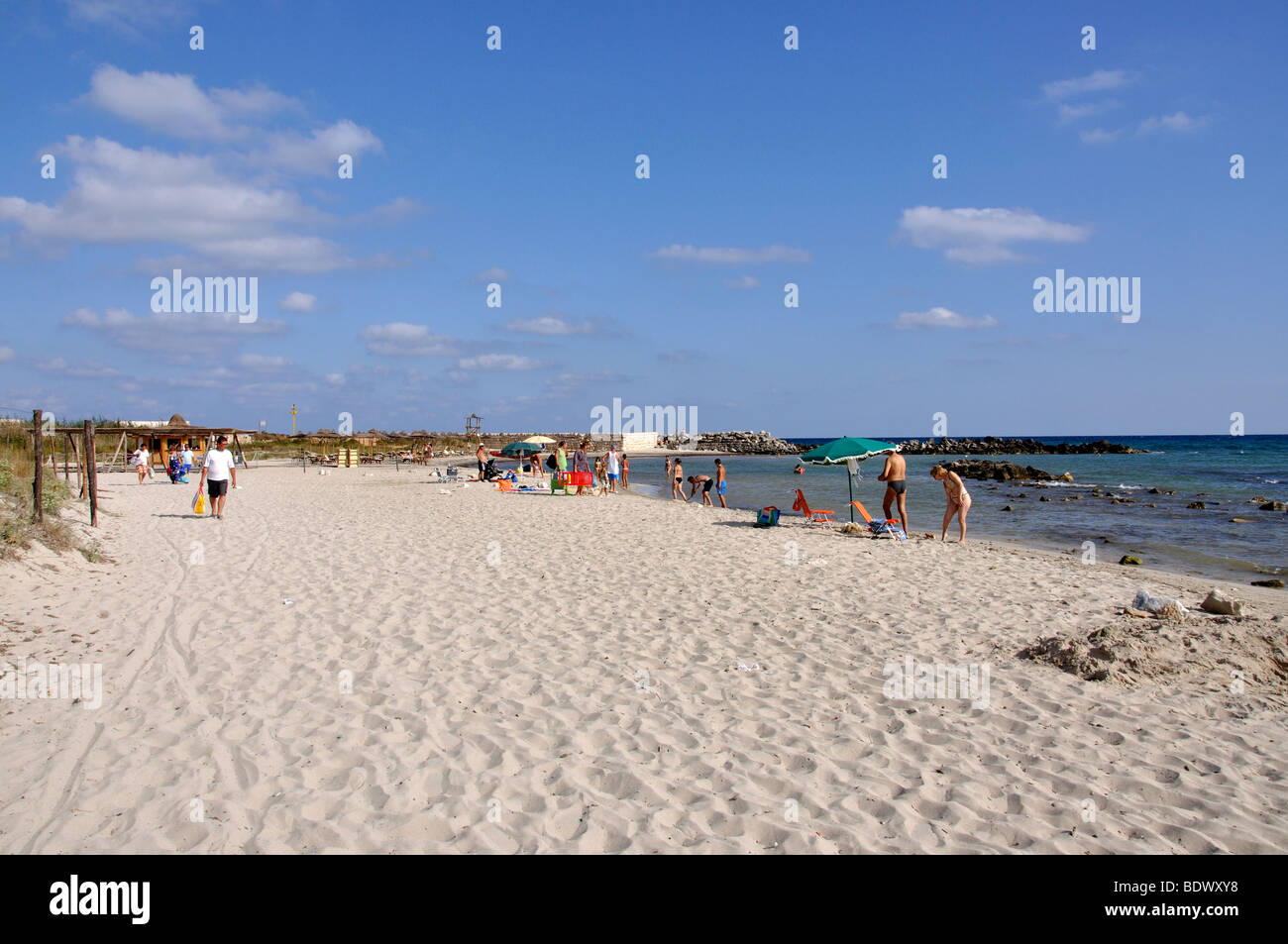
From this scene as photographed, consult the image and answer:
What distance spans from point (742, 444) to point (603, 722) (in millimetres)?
83759

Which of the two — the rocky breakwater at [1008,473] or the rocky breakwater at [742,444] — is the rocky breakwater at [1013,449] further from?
the rocky breakwater at [1008,473]

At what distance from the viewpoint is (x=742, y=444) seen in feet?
286

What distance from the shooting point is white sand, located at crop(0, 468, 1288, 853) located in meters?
3.42

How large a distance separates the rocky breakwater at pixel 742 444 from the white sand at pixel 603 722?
76.7m

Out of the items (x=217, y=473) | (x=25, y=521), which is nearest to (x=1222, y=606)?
(x=25, y=521)

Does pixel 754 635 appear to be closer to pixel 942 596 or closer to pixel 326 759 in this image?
pixel 942 596

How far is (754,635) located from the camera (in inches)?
259

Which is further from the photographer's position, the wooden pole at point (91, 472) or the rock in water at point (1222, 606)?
the wooden pole at point (91, 472)

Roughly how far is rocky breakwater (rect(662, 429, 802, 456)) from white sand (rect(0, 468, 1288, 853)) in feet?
252

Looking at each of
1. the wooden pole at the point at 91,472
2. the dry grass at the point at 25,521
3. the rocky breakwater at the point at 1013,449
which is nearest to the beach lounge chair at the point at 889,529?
the dry grass at the point at 25,521

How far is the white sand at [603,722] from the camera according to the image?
3.42 meters

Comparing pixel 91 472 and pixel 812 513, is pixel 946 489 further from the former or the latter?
pixel 91 472

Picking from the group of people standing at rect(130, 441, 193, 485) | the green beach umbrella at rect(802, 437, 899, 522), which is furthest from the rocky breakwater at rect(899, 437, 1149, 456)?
the group of people standing at rect(130, 441, 193, 485)

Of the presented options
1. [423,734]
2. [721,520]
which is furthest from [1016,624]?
[721,520]
